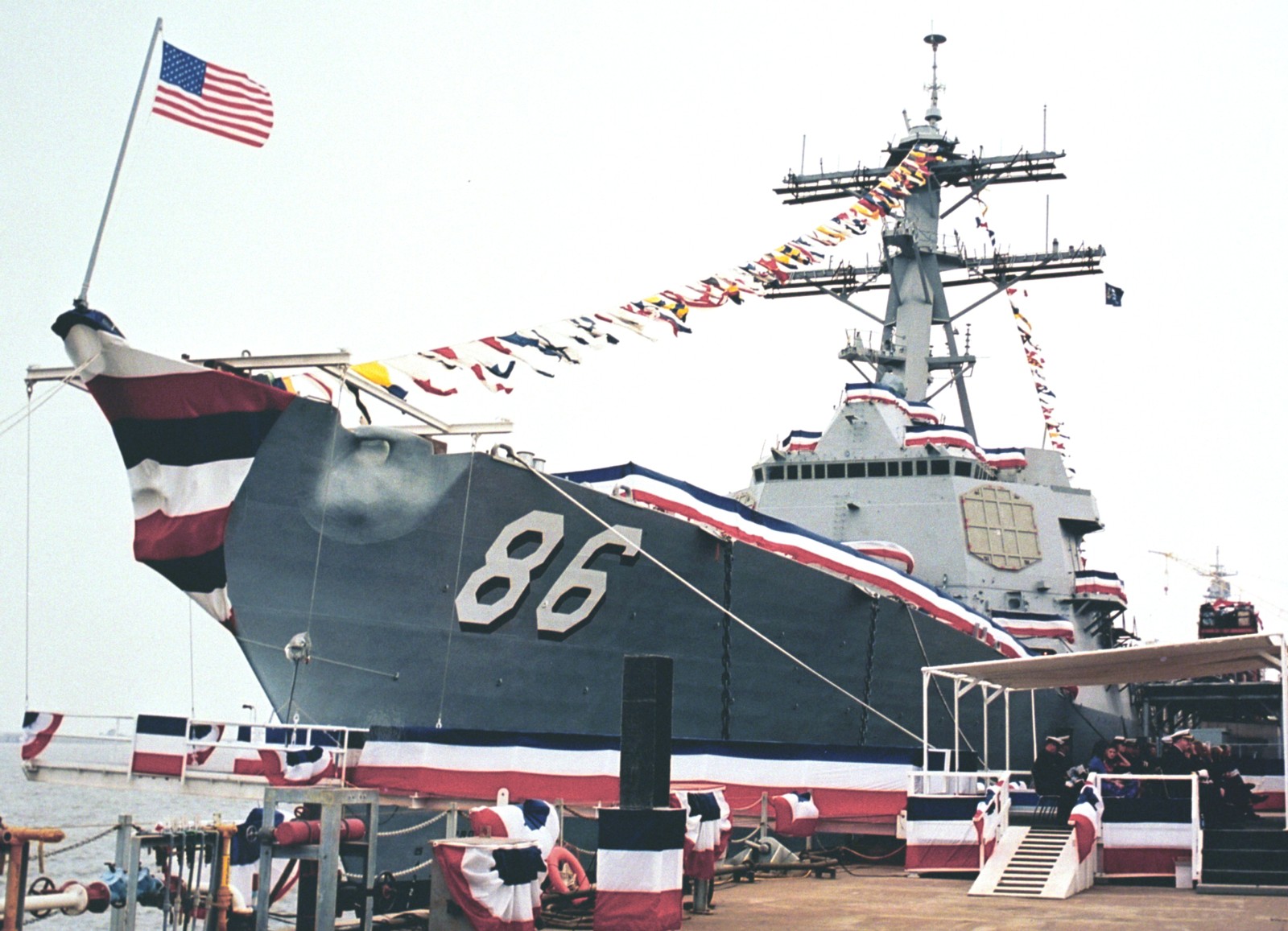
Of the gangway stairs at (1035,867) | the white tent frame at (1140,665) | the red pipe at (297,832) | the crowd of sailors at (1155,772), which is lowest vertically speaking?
the gangway stairs at (1035,867)

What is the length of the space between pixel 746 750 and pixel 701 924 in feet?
Result: 17.8

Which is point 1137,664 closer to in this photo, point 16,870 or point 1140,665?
point 1140,665

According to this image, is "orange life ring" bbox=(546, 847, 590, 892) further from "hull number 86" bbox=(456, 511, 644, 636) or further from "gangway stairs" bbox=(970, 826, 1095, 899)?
"hull number 86" bbox=(456, 511, 644, 636)

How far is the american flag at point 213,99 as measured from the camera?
44.3ft

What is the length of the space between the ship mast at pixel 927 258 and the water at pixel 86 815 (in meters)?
15.0

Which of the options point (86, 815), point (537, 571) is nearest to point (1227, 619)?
point (537, 571)

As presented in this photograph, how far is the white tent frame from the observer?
12070 millimetres

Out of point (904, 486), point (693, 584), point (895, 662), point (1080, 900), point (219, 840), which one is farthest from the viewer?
point (904, 486)

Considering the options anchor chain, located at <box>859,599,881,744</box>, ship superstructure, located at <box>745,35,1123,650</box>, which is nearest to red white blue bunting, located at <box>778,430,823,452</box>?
ship superstructure, located at <box>745,35,1123,650</box>

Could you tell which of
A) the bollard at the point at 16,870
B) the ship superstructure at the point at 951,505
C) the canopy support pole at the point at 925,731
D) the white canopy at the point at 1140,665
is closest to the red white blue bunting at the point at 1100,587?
the ship superstructure at the point at 951,505

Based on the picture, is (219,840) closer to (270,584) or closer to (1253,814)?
(270,584)

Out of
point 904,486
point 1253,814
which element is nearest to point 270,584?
point 1253,814

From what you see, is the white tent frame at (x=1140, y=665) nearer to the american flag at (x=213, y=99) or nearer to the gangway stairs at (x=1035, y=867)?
the gangway stairs at (x=1035, y=867)

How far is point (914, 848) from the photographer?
12648mm
